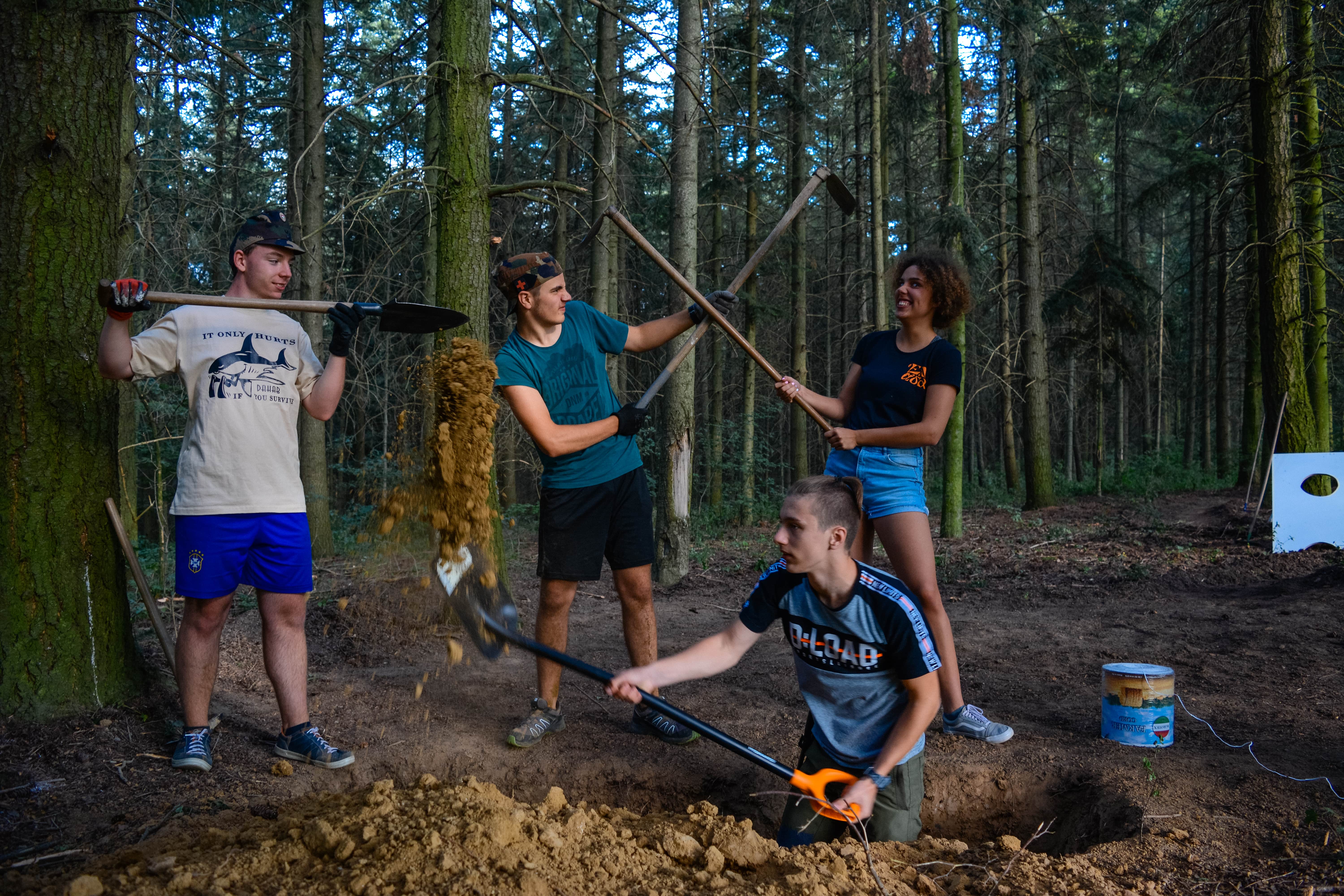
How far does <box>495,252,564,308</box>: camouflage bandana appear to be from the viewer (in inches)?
143

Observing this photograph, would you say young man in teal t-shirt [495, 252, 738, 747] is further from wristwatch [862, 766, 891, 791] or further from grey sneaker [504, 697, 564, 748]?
wristwatch [862, 766, 891, 791]

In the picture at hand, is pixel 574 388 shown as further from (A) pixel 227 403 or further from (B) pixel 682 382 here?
(B) pixel 682 382

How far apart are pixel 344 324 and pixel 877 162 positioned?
9.34 metres

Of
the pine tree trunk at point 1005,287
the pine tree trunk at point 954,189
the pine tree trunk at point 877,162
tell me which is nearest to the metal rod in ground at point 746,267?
the pine tree trunk at point 954,189

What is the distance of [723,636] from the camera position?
2996mm

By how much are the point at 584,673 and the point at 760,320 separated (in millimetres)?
12488

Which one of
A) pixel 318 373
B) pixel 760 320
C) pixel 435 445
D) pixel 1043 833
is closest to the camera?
pixel 1043 833

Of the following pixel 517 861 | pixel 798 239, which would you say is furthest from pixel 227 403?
pixel 798 239

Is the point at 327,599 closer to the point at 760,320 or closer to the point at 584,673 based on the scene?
the point at 584,673

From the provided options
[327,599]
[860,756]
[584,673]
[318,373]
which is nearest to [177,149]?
[327,599]

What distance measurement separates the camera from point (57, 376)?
3.59 m

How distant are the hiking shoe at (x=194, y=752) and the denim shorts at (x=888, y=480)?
272 centimetres

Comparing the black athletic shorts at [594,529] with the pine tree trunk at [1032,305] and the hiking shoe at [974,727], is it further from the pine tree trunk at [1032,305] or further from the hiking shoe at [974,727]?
the pine tree trunk at [1032,305]

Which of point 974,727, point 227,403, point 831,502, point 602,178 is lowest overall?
point 974,727
